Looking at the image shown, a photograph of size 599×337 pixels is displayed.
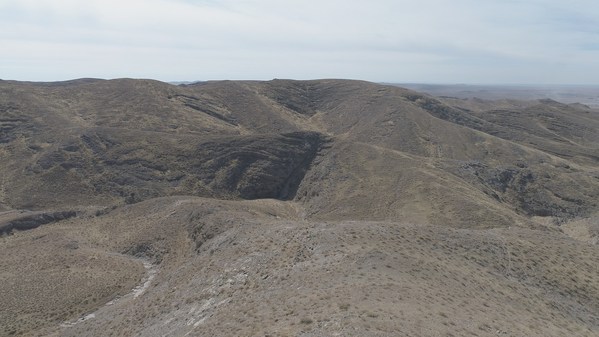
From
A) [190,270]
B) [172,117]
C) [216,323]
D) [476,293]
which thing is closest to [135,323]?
[190,270]

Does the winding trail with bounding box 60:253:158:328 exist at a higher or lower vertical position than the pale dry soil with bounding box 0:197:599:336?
lower

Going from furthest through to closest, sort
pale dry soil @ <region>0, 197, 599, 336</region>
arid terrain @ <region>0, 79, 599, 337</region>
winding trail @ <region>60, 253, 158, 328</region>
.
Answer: winding trail @ <region>60, 253, 158, 328</region>, arid terrain @ <region>0, 79, 599, 337</region>, pale dry soil @ <region>0, 197, 599, 336</region>

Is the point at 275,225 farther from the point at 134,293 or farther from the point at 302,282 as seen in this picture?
the point at 134,293

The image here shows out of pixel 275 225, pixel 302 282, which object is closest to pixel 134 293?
pixel 275 225

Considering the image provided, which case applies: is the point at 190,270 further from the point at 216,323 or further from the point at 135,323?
the point at 216,323

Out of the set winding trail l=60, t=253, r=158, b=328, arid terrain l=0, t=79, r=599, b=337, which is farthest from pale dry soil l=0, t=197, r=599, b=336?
winding trail l=60, t=253, r=158, b=328

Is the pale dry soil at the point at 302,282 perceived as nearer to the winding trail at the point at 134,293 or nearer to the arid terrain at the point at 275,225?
the arid terrain at the point at 275,225

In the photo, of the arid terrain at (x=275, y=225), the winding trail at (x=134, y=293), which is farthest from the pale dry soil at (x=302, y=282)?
the winding trail at (x=134, y=293)

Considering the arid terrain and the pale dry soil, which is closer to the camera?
the pale dry soil

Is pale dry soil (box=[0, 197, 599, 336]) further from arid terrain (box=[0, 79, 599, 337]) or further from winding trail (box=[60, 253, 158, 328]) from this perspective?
winding trail (box=[60, 253, 158, 328])
